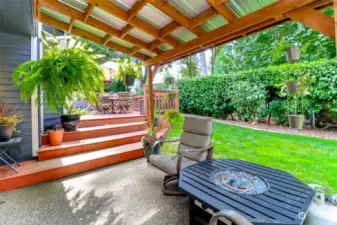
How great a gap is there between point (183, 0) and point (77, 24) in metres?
2.12

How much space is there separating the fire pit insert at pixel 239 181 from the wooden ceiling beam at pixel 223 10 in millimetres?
2039

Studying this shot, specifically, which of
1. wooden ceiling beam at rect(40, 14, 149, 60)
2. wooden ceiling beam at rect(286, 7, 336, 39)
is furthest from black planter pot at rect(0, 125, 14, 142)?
wooden ceiling beam at rect(286, 7, 336, 39)

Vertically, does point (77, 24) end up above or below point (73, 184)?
above

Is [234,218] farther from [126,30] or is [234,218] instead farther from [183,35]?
[126,30]

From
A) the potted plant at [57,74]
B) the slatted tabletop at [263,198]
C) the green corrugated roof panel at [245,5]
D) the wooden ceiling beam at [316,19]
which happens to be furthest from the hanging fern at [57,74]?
the wooden ceiling beam at [316,19]

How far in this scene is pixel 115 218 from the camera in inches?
76.0

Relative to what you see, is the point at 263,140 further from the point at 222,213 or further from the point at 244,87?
the point at 222,213

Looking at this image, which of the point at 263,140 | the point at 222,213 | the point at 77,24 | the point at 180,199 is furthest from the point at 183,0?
the point at 263,140

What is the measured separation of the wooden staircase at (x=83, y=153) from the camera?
2.68m

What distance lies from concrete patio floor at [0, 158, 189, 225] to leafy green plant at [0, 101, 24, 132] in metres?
1.07

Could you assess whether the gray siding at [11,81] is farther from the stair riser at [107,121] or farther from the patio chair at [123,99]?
the patio chair at [123,99]

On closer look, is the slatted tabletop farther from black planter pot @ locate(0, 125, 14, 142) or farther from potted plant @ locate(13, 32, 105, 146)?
black planter pot @ locate(0, 125, 14, 142)

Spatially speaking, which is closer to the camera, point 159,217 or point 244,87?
point 159,217

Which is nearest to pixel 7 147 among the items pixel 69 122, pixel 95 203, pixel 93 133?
pixel 69 122
